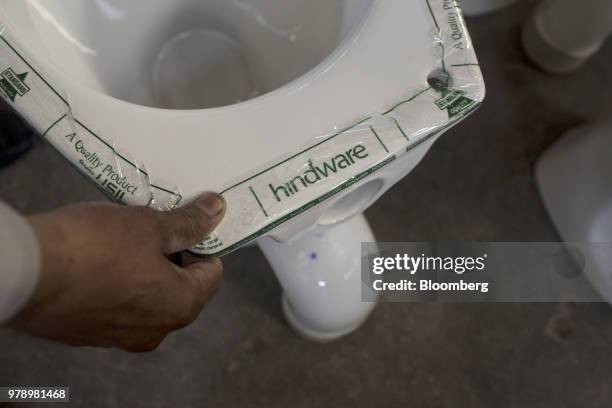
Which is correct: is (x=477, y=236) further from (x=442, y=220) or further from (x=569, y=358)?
(x=569, y=358)

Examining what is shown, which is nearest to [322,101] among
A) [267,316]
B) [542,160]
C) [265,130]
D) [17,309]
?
[265,130]

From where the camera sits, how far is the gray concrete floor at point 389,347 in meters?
0.74

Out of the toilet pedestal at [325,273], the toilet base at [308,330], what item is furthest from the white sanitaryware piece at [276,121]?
the toilet base at [308,330]

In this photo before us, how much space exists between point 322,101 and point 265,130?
0.05m

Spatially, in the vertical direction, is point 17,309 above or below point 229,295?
above

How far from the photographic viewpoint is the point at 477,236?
81 cm

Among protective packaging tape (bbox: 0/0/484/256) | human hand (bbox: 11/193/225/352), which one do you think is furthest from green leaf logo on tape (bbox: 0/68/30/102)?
human hand (bbox: 11/193/225/352)

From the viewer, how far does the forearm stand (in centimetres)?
28

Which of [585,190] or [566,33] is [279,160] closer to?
[585,190]

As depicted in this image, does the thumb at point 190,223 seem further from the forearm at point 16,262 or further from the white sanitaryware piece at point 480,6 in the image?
the white sanitaryware piece at point 480,6

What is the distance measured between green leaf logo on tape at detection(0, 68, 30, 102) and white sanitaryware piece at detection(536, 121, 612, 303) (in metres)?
0.68

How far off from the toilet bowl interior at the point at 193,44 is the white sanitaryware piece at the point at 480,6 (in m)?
0.43

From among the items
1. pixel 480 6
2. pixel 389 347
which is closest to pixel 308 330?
pixel 389 347

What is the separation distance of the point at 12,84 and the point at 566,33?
770mm
